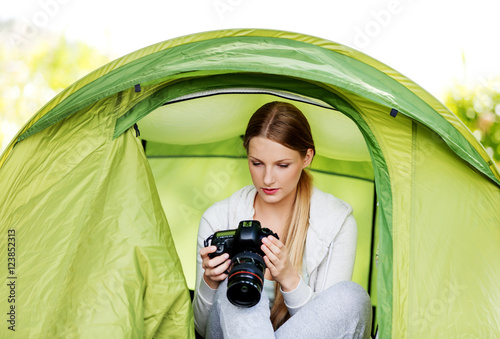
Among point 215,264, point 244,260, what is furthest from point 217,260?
point 244,260

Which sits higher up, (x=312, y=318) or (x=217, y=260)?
(x=217, y=260)

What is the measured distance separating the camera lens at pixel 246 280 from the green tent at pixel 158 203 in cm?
25

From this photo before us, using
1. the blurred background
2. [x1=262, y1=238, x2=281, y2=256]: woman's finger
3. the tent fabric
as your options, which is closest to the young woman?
[x1=262, y1=238, x2=281, y2=256]: woman's finger

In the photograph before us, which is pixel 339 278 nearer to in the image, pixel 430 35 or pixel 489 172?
pixel 489 172

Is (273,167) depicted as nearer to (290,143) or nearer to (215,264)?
(290,143)

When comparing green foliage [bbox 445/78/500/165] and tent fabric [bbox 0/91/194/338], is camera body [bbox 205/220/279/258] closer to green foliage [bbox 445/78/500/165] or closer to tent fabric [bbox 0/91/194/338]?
tent fabric [bbox 0/91/194/338]

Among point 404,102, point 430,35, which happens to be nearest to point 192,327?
point 404,102

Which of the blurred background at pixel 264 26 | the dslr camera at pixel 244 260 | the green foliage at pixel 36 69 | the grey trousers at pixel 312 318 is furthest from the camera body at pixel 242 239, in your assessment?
the green foliage at pixel 36 69

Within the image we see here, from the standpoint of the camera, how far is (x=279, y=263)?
1173 millimetres

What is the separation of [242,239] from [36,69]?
4.51 metres

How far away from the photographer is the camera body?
3.75 ft

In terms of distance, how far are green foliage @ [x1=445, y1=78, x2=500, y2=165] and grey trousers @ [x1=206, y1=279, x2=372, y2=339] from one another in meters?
3.36

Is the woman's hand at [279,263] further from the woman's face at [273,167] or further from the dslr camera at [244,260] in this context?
the woman's face at [273,167]

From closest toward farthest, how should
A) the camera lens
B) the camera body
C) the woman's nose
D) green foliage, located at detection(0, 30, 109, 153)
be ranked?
the camera lens < the camera body < the woman's nose < green foliage, located at detection(0, 30, 109, 153)
